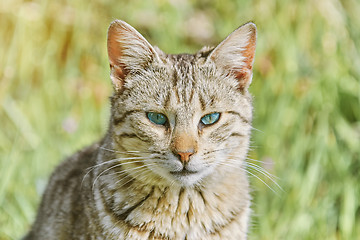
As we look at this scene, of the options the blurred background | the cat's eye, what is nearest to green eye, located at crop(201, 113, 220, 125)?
the cat's eye

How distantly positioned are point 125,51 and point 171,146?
523 mm

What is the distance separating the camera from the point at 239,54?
8.12ft

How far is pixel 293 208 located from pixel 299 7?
197 cm

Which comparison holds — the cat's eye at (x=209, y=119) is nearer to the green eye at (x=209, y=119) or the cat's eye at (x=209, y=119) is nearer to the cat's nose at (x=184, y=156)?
the green eye at (x=209, y=119)

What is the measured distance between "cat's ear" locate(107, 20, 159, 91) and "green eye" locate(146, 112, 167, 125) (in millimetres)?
235

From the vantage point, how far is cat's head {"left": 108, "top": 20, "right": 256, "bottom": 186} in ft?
7.36

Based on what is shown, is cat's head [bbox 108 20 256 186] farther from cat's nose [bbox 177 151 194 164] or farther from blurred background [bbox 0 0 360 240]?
blurred background [bbox 0 0 360 240]

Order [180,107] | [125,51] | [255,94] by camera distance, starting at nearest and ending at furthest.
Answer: [180,107] → [125,51] → [255,94]

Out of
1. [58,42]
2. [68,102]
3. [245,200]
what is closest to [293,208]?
[245,200]

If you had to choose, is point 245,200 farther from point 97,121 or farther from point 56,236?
point 97,121

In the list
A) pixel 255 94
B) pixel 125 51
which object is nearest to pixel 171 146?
pixel 125 51

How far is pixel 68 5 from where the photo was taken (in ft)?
16.4

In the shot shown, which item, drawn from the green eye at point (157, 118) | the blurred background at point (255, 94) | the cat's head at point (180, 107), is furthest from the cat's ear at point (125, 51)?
the blurred background at point (255, 94)

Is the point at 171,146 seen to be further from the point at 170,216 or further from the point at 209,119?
the point at 170,216
